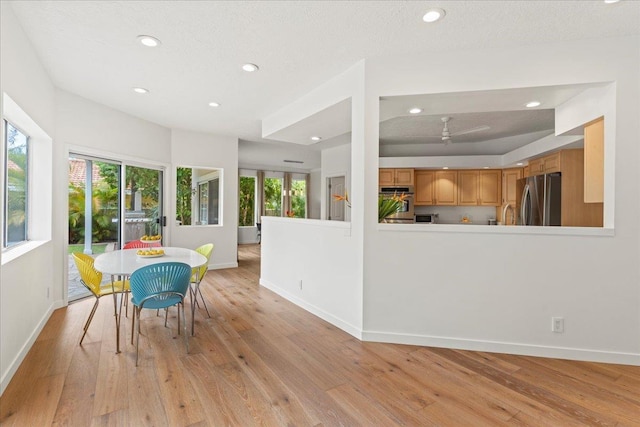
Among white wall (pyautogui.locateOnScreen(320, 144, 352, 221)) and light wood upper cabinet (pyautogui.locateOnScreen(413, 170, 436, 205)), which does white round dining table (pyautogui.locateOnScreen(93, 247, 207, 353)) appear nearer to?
white wall (pyautogui.locateOnScreen(320, 144, 352, 221))

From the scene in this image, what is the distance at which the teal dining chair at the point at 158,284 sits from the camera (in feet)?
8.33

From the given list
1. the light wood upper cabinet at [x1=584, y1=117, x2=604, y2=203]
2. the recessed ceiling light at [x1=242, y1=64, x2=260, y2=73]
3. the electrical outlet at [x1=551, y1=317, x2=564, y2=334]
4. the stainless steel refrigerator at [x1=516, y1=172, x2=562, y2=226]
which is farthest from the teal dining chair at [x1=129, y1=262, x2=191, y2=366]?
the stainless steel refrigerator at [x1=516, y1=172, x2=562, y2=226]

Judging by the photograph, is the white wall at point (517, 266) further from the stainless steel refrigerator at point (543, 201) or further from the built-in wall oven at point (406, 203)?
the built-in wall oven at point (406, 203)

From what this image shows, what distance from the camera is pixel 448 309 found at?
2859 mm

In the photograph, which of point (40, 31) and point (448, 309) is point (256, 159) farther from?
point (448, 309)

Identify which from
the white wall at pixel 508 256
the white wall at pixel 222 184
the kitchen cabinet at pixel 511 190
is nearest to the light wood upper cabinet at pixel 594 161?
the white wall at pixel 508 256

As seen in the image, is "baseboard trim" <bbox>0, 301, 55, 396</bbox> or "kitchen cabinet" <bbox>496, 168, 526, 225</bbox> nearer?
"baseboard trim" <bbox>0, 301, 55, 396</bbox>

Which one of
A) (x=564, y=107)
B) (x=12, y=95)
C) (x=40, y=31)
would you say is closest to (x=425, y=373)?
(x=564, y=107)

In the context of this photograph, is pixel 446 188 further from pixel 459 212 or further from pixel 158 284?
pixel 158 284

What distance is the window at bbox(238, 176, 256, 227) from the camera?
10.1 metres

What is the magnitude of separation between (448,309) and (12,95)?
156 inches

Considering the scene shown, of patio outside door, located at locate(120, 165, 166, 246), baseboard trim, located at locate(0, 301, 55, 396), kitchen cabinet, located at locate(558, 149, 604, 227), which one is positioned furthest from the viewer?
patio outside door, located at locate(120, 165, 166, 246)

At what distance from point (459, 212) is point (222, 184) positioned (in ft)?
16.6

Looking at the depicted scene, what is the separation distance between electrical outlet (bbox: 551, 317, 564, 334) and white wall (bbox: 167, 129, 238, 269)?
5.35 metres
